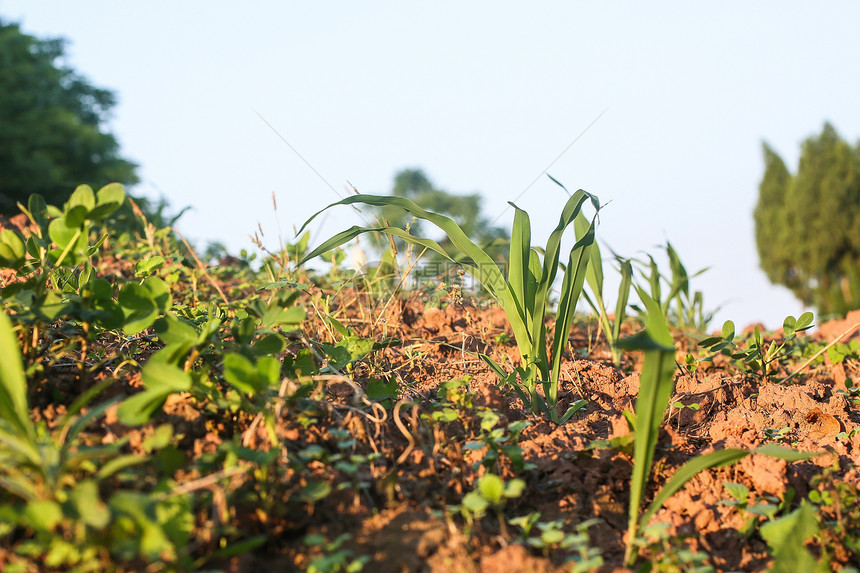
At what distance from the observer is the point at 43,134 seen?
476 inches

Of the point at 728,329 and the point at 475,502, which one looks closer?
the point at 475,502

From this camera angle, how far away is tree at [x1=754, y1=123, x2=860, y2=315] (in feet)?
67.4

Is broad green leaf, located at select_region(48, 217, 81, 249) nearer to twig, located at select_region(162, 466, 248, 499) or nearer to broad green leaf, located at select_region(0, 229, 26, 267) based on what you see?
broad green leaf, located at select_region(0, 229, 26, 267)

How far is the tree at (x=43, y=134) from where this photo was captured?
454 inches

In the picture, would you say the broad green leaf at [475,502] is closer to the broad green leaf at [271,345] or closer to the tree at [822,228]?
the broad green leaf at [271,345]

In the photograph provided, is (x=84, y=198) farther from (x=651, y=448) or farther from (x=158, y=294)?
(x=651, y=448)

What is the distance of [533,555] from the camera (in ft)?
3.68

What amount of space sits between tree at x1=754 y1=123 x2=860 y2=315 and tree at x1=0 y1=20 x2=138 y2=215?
838 inches

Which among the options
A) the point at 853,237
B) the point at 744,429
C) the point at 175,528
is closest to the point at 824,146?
the point at 853,237

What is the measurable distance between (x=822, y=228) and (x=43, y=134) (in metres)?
23.0

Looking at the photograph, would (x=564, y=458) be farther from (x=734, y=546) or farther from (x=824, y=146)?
(x=824, y=146)

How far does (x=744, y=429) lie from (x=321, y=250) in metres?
1.30

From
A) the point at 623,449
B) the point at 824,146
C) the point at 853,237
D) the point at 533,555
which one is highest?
the point at 824,146

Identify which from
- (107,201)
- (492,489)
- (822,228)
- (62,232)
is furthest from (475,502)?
(822,228)
